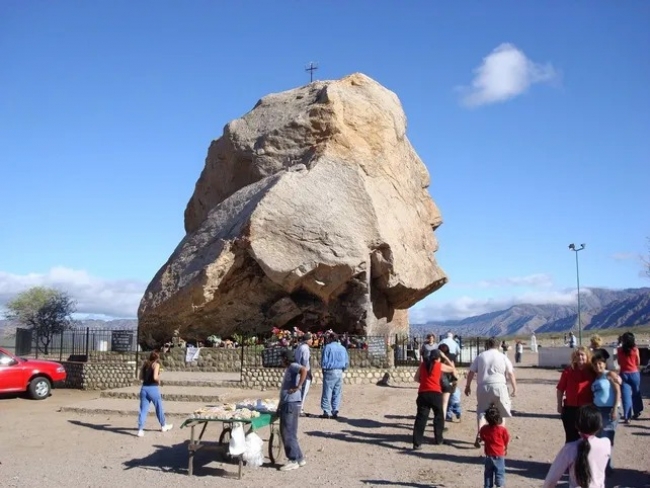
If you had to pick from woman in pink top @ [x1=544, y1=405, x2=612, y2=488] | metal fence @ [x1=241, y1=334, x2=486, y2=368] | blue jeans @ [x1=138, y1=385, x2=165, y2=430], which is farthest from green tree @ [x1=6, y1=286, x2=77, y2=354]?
woman in pink top @ [x1=544, y1=405, x2=612, y2=488]

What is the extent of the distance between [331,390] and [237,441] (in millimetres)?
4764

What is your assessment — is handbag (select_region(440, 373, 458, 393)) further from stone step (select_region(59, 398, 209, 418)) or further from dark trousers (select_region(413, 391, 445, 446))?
stone step (select_region(59, 398, 209, 418))

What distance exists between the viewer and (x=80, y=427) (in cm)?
1381

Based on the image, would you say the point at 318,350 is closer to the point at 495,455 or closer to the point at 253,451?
the point at 253,451

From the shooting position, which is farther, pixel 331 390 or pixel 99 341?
pixel 99 341

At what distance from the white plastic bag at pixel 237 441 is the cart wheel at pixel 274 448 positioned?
562 mm

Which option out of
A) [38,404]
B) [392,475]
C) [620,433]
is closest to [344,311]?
[38,404]

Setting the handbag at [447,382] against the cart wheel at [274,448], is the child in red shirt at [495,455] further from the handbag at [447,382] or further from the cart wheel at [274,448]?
the cart wheel at [274,448]

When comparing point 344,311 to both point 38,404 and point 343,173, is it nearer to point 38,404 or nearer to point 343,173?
point 343,173

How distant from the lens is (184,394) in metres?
17.0

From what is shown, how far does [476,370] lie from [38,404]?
13.0m

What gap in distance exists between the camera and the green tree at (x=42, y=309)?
47.0m

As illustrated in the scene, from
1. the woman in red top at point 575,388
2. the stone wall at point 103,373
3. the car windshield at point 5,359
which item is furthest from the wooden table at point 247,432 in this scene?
the stone wall at point 103,373

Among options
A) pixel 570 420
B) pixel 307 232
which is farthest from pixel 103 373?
pixel 570 420
